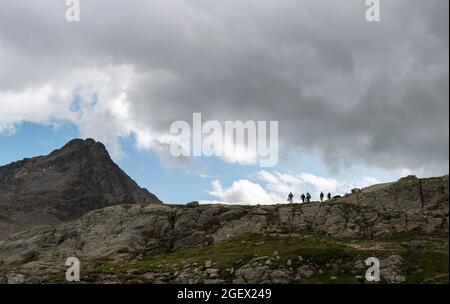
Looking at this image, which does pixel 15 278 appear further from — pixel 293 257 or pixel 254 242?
pixel 293 257

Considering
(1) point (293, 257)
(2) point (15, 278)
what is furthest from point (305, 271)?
(2) point (15, 278)

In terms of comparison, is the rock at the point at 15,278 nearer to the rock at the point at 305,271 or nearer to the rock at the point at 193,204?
the rock at the point at 305,271

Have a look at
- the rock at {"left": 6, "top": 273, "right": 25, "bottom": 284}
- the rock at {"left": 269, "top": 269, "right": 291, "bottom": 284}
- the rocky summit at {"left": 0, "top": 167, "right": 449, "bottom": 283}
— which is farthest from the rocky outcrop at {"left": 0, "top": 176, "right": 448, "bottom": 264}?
the rock at {"left": 269, "top": 269, "right": 291, "bottom": 284}

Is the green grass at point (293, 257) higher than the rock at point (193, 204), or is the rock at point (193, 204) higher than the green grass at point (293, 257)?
the rock at point (193, 204)

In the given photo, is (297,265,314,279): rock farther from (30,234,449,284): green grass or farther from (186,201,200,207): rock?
(186,201,200,207): rock

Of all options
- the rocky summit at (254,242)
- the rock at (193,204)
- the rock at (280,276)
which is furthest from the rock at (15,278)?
the rock at (193,204)

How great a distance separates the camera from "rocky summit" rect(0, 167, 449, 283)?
5888cm

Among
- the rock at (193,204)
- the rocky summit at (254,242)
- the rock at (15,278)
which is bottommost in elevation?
the rock at (15,278)

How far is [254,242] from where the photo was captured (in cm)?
8012

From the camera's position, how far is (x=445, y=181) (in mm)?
93750

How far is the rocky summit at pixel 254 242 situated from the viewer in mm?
58875
